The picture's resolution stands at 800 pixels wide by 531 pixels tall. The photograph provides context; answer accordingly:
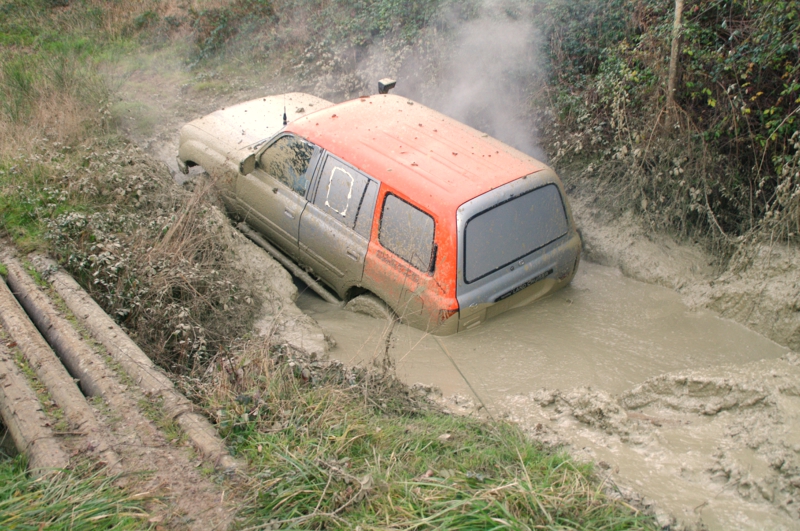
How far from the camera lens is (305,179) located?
5.29 meters

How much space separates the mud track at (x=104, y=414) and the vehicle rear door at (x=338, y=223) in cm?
175

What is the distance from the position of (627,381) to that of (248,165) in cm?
370

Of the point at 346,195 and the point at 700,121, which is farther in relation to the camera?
the point at 700,121

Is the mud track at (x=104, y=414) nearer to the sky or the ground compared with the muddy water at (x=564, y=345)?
nearer to the sky

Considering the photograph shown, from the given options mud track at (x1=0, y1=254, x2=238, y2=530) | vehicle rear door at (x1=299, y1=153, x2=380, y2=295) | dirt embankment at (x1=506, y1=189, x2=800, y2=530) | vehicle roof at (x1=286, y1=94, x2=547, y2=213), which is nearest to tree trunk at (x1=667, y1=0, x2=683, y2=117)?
dirt embankment at (x1=506, y1=189, x2=800, y2=530)

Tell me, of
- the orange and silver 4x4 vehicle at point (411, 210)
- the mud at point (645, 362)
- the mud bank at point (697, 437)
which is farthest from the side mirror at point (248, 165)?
the mud bank at point (697, 437)

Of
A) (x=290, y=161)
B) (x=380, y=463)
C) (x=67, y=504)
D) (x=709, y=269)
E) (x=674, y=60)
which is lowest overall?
(x=709, y=269)

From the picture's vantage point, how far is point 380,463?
308 cm

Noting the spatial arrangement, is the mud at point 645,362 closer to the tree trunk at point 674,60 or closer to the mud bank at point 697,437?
the mud bank at point 697,437

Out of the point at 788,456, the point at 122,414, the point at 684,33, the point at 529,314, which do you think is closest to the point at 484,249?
the point at 529,314

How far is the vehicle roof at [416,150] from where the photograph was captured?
4508 mm

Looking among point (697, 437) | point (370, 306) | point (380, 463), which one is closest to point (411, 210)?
point (370, 306)

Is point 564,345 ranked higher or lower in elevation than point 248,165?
lower

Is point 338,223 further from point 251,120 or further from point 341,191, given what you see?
point 251,120
